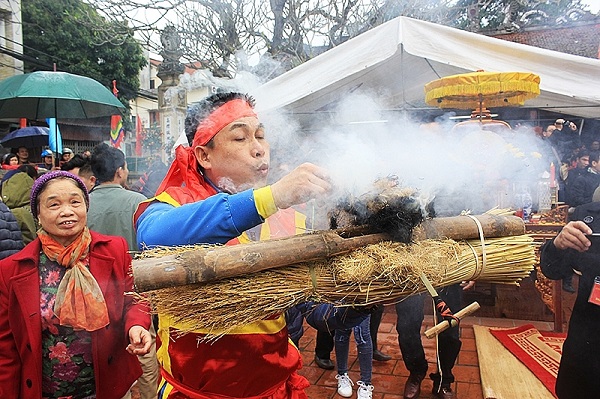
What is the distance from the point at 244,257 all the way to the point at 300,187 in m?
0.25

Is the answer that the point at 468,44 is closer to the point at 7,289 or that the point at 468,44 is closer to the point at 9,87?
the point at 7,289

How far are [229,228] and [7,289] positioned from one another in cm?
155

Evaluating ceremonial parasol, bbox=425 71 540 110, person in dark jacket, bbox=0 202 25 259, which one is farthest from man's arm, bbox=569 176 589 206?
person in dark jacket, bbox=0 202 25 259

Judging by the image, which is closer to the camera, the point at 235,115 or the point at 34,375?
the point at 235,115

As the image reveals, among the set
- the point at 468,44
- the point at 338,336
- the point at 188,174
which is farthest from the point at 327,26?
the point at 188,174

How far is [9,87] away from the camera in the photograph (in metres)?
6.33

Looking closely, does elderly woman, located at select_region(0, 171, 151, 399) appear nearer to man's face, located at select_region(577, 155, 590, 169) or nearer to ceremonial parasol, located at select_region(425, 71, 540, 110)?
ceremonial parasol, located at select_region(425, 71, 540, 110)

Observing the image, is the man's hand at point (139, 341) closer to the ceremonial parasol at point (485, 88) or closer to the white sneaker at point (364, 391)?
the white sneaker at point (364, 391)

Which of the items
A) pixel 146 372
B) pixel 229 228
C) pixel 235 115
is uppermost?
pixel 235 115

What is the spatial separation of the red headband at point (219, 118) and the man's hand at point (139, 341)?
1.04 meters

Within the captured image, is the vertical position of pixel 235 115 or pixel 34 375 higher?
pixel 235 115

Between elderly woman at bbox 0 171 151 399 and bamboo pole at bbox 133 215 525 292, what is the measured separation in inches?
42.3

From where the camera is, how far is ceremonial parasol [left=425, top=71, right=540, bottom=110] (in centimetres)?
436

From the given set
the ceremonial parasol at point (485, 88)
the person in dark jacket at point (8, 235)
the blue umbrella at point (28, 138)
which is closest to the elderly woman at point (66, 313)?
the person in dark jacket at point (8, 235)
